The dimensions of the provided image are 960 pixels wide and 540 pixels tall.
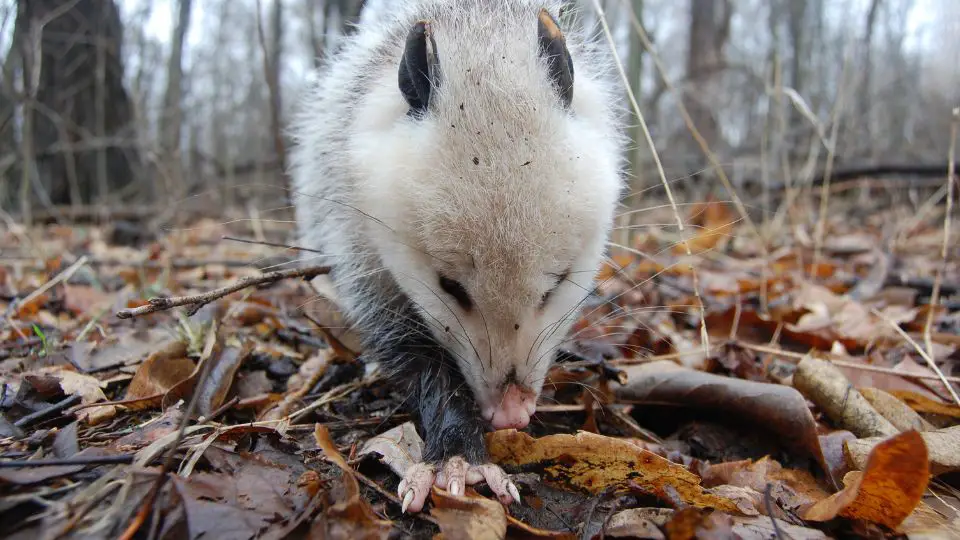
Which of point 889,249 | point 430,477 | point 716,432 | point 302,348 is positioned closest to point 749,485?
point 716,432

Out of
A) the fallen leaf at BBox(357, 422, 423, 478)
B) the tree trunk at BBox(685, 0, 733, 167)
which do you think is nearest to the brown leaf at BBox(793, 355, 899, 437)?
the fallen leaf at BBox(357, 422, 423, 478)

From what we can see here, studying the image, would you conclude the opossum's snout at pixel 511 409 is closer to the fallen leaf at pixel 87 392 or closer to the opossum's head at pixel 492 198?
the opossum's head at pixel 492 198

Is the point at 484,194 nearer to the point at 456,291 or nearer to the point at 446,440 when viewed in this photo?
the point at 456,291

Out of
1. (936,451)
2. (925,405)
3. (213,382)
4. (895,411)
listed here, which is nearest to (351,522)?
(213,382)

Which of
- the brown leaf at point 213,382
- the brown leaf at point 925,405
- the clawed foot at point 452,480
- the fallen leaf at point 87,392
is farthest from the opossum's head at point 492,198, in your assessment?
the brown leaf at point 925,405

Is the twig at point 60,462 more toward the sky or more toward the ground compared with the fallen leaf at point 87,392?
more toward the sky

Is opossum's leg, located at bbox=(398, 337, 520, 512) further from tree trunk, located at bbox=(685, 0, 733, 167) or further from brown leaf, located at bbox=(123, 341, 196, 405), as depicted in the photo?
tree trunk, located at bbox=(685, 0, 733, 167)

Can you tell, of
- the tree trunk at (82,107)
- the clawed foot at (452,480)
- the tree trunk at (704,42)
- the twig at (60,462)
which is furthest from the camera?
the tree trunk at (704,42)
